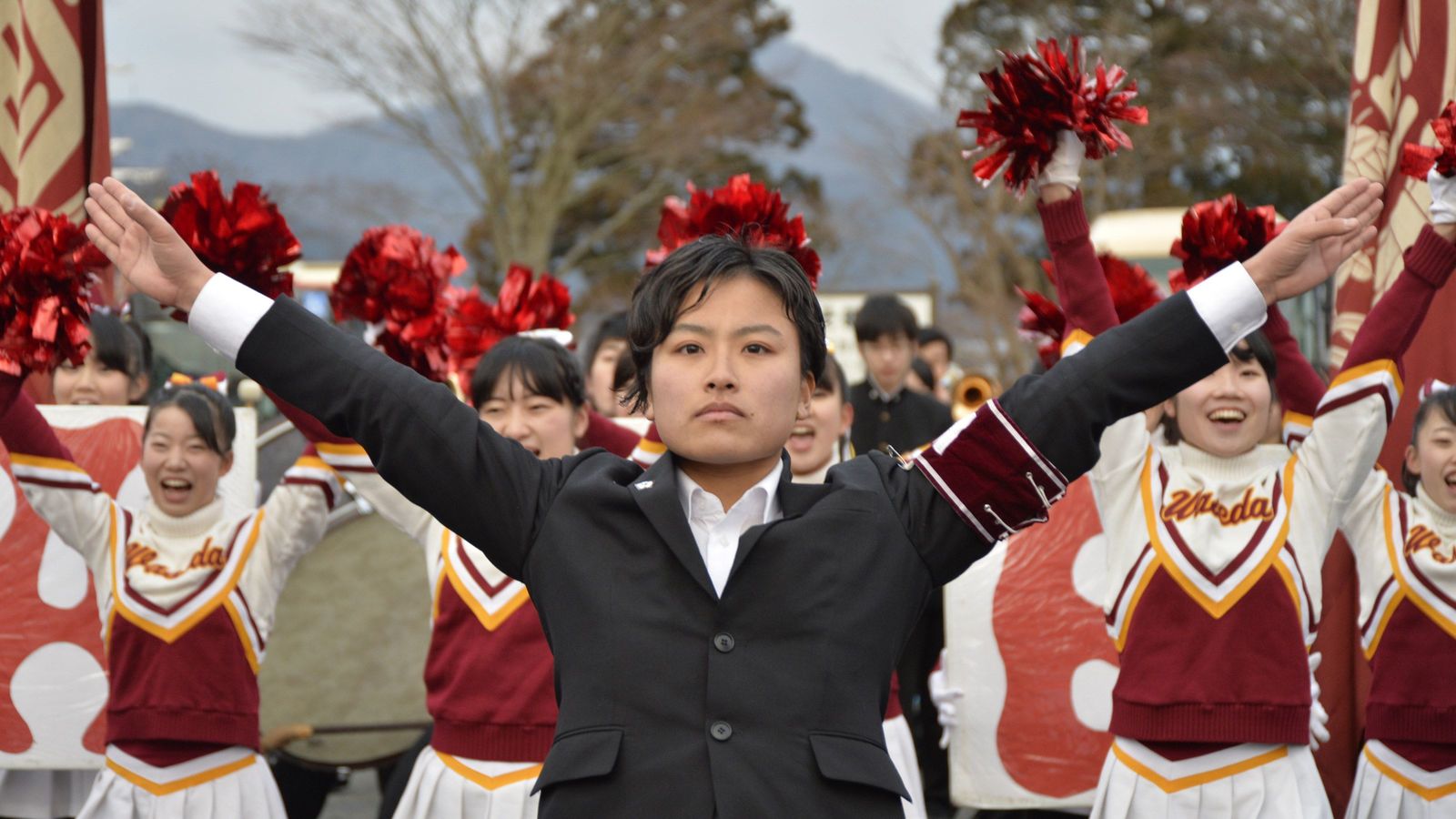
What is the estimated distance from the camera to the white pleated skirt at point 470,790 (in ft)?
12.7

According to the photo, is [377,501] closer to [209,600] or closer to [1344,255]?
[209,600]

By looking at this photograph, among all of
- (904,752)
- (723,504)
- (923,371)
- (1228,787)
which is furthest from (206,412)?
(923,371)

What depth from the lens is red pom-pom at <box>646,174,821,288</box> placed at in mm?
3389

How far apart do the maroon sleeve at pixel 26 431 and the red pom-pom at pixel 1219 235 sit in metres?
2.68

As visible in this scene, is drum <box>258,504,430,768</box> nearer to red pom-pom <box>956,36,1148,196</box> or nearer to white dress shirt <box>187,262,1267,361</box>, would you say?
red pom-pom <box>956,36,1148,196</box>

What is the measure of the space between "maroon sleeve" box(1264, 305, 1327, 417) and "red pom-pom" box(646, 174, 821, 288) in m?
1.31

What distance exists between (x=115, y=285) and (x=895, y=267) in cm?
1963

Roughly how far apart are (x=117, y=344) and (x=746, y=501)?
13.0 ft

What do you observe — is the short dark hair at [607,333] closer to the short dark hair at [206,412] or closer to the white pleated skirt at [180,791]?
the short dark hair at [206,412]

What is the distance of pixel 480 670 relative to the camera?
3947 mm

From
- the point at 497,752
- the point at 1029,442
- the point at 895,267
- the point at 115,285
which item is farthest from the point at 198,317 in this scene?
the point at 895,267

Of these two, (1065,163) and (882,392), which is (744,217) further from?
(882,392)

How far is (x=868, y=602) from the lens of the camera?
7.08 feet

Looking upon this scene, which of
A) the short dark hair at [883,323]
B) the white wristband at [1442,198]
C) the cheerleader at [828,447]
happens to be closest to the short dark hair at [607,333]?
the short dark hair at [883,323]
